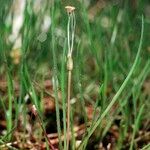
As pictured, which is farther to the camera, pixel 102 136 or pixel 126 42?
pixel 126 42

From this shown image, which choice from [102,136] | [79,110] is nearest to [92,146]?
[102,136]

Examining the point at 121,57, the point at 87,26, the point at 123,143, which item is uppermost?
the point at 87,26

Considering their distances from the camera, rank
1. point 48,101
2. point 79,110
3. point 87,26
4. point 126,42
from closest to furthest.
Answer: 1. point 87,26
2. point 79,110
3. point 48,101
4. point 126,42

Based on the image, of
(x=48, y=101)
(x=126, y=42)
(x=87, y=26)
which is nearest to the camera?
(x=87, y=26)

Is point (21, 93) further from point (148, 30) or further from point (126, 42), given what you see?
point (148, 30)

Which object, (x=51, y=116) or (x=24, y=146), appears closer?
(x=24, y=146)

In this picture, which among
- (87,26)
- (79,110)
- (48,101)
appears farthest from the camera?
(48,101)

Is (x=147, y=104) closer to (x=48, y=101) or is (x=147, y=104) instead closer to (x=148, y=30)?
(x=48, y=101)

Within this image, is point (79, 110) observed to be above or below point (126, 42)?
below

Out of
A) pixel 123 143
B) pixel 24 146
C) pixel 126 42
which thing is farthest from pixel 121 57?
pixel 24 146
